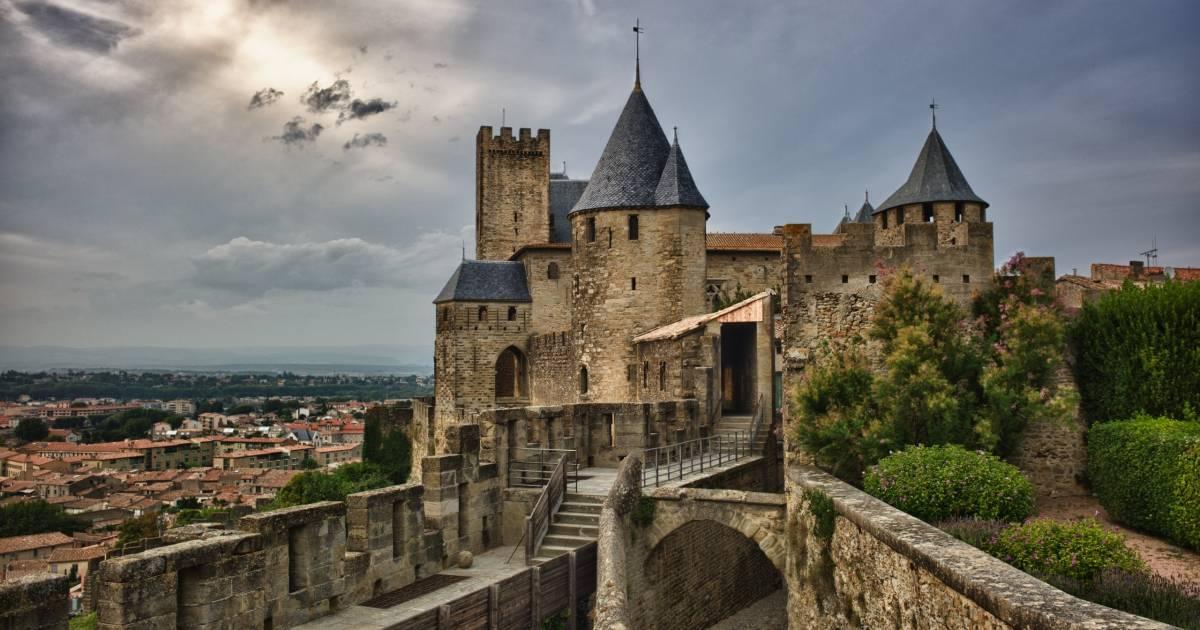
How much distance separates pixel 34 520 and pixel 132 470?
112ft

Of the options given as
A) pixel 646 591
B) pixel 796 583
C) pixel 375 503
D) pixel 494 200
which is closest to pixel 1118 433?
pixel 796 583

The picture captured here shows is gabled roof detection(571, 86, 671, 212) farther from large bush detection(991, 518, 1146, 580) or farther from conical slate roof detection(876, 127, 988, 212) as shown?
large bush detection(991, 518, 1146, 580)

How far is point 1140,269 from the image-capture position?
32406 millimetres

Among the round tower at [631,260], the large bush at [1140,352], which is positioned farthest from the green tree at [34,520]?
the large bush at [1140,352]

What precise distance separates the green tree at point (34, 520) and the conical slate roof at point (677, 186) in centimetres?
5140

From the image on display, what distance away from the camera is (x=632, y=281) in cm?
2794

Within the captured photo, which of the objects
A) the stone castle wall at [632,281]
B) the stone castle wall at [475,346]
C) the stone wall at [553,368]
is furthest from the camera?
the stone castle wall at [475,346]

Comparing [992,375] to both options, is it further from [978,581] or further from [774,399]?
[774,399]

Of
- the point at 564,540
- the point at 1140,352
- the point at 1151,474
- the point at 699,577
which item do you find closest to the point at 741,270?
the point at 699,577

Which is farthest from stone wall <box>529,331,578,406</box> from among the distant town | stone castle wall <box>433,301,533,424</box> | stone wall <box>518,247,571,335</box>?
the distant town

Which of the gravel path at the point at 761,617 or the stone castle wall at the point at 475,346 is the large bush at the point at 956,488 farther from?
the stone castle wall at the point at 475,346

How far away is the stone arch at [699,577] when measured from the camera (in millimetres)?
14406

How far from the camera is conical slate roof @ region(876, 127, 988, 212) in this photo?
23.6m

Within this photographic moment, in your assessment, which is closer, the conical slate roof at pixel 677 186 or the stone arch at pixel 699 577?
the stone arch at pixel 699 577
